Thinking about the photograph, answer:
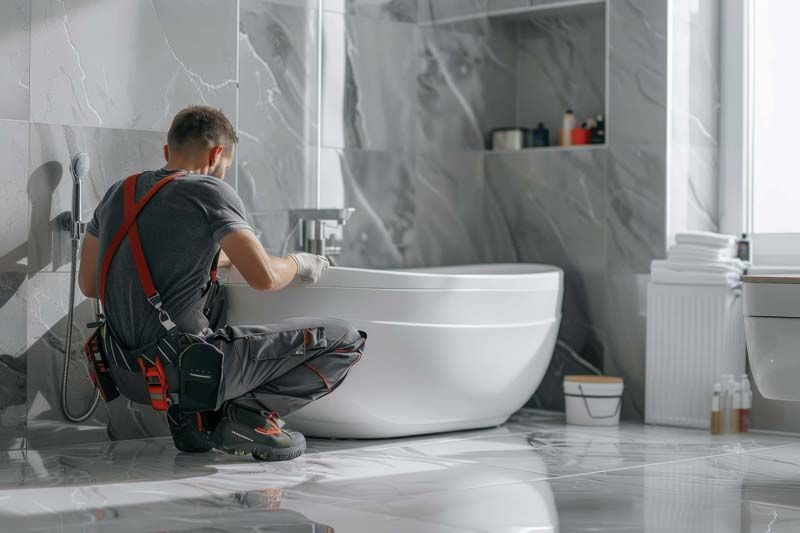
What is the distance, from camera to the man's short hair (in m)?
3.53

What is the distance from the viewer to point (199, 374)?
11.1ft

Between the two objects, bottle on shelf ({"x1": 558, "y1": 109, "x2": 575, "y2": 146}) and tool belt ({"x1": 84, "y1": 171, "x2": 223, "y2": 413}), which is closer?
tool belt ({"x1": 84, "y1": 171, "x2": 223, "y2": 413})

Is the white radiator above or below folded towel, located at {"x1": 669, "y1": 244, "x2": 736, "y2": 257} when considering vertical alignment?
below

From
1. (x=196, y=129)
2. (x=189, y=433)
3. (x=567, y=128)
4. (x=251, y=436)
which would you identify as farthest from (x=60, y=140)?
(x=567, y=128)

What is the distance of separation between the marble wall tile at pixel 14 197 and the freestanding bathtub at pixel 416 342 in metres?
0.71

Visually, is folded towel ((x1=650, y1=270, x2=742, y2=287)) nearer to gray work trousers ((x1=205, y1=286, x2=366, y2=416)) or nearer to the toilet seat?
the toilet seat

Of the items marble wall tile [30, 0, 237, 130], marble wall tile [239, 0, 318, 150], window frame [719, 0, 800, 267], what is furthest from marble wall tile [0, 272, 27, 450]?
window frame [719, 0, 800, 267]

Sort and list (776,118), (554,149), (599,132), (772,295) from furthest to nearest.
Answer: (554,149), (599,132), (776,118), (772,295)

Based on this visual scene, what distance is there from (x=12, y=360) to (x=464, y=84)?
2.44 m

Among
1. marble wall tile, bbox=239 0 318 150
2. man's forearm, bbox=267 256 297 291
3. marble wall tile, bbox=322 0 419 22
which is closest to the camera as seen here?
man's forearm, bbox=267 256 297 291

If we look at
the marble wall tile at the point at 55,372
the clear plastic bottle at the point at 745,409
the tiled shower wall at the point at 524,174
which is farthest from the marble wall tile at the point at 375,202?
the clear plastic bottle at the point at 745,409

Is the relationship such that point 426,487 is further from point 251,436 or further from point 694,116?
point 694,116

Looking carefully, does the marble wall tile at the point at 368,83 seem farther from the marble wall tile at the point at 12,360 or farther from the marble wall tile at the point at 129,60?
the marble wall tile at the point at 12,360

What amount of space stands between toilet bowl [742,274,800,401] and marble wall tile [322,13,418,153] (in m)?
1.85
